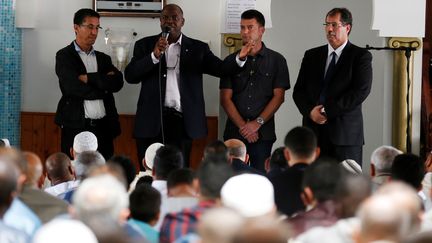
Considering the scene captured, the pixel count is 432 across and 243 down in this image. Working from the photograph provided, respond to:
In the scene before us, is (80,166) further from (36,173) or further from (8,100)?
(8,100)

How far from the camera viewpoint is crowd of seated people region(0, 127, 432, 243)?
3.68 m

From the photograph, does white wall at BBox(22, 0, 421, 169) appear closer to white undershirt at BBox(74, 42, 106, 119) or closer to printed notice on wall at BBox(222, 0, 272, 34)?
printed notice on wall at BBox(222, 0, 272, 34)

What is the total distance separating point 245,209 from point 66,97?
477 centimetres

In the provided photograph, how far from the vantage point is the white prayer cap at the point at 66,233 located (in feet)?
11.3

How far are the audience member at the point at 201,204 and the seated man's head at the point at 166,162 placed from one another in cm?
107

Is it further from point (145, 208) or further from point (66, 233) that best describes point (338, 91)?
point (66, 233)

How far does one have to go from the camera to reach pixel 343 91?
826cm

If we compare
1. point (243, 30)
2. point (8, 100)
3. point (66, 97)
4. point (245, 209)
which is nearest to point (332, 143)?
point (243, 30)

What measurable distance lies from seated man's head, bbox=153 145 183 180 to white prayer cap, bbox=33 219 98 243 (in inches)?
101

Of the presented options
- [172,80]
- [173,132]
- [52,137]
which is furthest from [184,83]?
[52,137]

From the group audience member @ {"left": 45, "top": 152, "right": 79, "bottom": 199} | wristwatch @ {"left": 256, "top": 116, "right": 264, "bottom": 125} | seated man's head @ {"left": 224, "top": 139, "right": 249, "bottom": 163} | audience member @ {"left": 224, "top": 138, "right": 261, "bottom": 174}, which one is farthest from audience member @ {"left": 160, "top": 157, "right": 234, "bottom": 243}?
wristwatch @ {"left": 256, "top": 116, "right": 264, "bottom": 125}

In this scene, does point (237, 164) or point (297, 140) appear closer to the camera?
point (297, 140)

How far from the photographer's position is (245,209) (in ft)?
13.9

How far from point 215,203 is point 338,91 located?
144 inches
